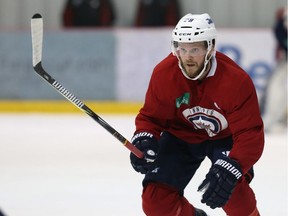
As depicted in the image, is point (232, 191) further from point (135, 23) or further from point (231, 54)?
point (135, 23)

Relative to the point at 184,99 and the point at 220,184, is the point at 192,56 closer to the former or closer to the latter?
the point at 184,99

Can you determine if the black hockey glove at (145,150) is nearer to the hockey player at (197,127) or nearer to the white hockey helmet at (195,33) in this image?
the hockey player at (197,127)

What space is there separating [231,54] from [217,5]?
4.17 ft

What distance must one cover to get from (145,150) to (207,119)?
260 millimetres

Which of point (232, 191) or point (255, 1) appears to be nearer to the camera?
point (232, 191)

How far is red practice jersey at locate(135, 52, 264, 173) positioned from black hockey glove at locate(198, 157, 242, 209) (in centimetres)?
7

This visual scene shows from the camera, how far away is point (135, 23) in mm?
8961

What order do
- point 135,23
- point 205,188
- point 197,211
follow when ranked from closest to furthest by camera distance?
point 205,188, point 197,211, point 135,23

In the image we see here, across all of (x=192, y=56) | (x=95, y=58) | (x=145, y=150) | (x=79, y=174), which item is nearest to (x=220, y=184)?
(x=145, y=150)

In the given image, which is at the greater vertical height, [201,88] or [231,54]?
[201,88]

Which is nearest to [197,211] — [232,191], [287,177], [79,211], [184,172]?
[184,172]

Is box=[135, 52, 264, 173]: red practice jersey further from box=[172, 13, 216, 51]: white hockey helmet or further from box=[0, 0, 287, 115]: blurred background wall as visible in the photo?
box=[0, 0, 287, 115]: blurred background wall

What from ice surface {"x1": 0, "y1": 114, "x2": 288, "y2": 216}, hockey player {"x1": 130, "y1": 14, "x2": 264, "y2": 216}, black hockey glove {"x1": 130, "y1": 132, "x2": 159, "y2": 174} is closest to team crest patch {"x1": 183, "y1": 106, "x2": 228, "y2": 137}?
hockey player {"x1": 130, "y1": 14, "x2": 264, "y2": 216}

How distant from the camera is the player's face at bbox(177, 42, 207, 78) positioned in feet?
10.8
